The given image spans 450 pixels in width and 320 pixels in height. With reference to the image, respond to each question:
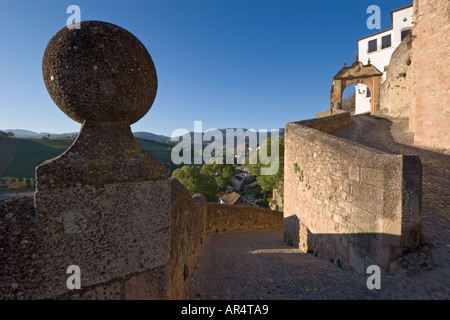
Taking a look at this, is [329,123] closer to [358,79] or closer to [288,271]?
[288,271]

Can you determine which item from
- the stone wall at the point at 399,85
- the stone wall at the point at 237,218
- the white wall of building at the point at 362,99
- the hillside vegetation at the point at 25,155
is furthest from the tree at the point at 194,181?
the hillside vegetation at the point at 25,155

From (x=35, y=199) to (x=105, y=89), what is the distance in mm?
925

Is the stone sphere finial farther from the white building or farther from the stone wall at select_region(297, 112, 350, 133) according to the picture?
the white building

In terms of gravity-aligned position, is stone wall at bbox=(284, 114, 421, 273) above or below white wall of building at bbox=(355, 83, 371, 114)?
below

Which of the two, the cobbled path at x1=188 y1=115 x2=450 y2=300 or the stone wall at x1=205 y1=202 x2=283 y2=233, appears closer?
the cobbled path at x1=188 y1=115 x2=450 y2=300

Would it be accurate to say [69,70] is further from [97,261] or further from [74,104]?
[97,261]

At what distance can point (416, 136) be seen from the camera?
28.6 ft

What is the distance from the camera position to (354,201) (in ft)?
11.6

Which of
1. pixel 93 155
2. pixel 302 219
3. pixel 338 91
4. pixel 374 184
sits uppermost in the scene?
pixel 338 91

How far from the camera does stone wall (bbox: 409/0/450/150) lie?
7.36m

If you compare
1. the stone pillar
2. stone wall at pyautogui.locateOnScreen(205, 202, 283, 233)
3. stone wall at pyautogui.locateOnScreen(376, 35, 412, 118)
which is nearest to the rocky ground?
the stone pillar
